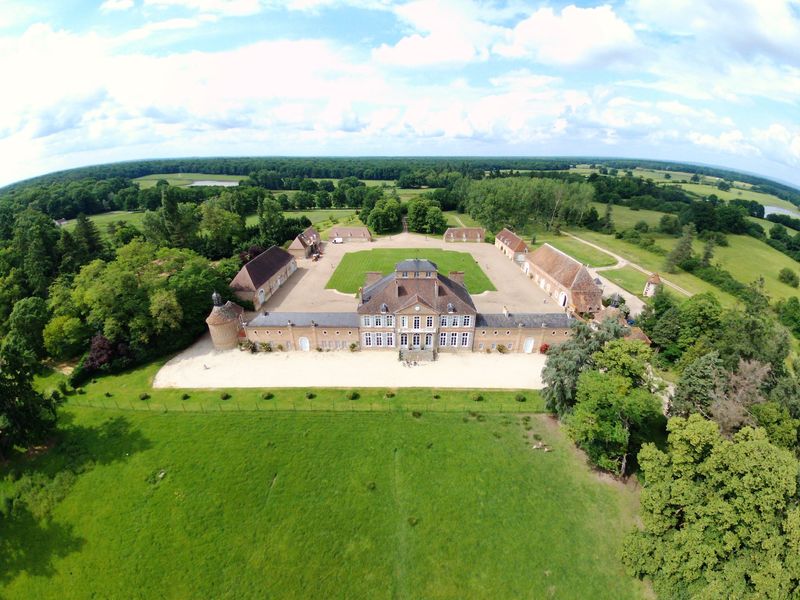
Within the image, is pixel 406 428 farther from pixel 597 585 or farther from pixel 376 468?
pixel 597 585

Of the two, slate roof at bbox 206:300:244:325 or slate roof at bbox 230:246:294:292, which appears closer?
slate roof at bbox 206:300:244:325

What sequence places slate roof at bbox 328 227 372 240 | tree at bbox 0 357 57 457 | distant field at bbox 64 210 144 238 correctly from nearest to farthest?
tree at bbox 0 357 57 457, slate roof at bbox 328 227 372 240, distant field at bbox 64 210 144 238

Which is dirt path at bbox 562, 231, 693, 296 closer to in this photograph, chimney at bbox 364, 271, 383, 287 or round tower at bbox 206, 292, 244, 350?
chimney at bbox 364, 271, 383, 287

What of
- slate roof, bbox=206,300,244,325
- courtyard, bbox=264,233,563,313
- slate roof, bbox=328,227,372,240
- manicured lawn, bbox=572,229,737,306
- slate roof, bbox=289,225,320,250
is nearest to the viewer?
slate roof, bbox=206,300,244,325

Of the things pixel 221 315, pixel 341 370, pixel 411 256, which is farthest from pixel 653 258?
pixel 221 315

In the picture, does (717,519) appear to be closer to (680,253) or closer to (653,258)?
(680,253)

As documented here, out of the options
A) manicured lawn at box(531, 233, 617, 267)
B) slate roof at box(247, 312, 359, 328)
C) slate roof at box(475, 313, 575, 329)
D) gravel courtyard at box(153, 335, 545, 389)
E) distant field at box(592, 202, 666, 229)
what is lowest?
gravel courtyard at box(153, 335, 545, 389)

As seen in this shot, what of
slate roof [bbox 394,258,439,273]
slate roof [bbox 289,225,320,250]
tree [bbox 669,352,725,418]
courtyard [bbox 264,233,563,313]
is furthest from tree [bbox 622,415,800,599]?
slate roof [bbox 289,225,320,250]

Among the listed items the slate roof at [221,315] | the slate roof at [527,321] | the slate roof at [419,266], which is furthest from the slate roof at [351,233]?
the slate roof at [527,321]
